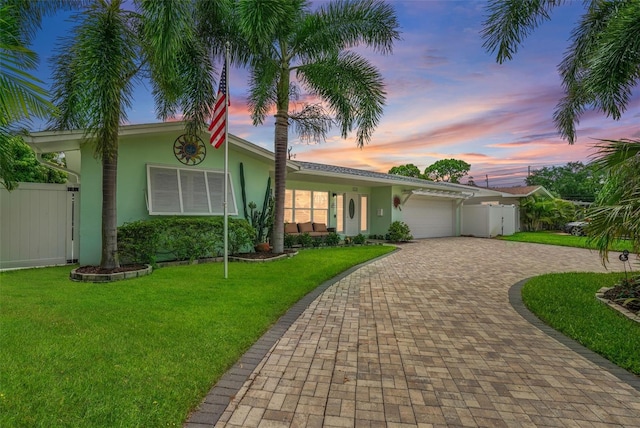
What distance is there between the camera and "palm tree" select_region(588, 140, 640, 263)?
4623 millimetres

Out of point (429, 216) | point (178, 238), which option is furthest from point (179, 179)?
point (429, 216)

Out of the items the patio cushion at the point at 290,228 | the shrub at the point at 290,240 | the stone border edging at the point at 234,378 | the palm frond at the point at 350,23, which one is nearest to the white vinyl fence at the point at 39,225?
the shrub at the point at 290,240

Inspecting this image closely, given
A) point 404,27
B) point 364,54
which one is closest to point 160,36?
point 364,54

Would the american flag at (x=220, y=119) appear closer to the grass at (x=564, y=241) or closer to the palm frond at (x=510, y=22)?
the palm frond at (x=510, y=22)

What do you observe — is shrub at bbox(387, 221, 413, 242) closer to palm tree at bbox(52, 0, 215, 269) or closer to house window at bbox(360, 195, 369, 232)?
house window at bbox(360, 195, 369, 232)

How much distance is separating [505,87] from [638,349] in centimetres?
1039

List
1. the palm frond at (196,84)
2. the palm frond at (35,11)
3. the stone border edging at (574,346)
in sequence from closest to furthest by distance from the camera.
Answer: the stone border edging at (574,346) < the palm frond at (35,11) < the palm frond at (196,84)

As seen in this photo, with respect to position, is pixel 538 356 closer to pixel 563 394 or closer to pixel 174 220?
pixel 563 394

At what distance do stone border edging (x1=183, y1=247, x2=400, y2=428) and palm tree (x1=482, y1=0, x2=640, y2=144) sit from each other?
7221 millimetres

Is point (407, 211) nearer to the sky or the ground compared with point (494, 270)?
nearer to the sky

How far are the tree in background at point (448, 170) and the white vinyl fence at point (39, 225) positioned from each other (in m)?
48.3

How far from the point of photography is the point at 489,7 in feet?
27.6

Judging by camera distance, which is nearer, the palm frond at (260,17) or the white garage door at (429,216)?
the palm frond at (260,17)

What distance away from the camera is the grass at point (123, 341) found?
2.43 m
